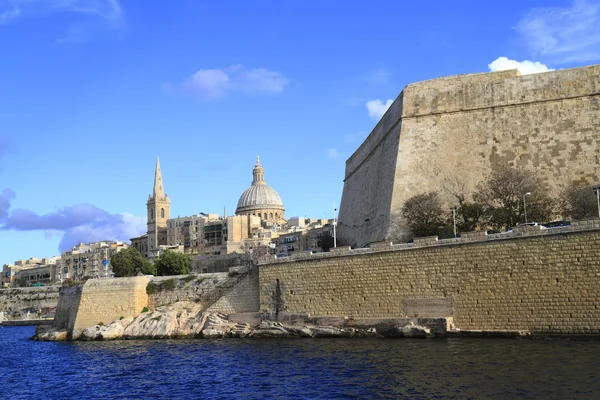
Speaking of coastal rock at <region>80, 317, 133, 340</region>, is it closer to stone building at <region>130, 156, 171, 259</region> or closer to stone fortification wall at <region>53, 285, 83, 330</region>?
stone fortification wall at <region>53, 285, 83, 330</region>

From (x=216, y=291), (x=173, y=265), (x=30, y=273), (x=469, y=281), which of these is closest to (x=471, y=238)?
(x=469, y=281)

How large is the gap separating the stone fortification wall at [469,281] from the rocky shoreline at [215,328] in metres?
0.58

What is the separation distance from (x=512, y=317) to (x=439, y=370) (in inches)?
240

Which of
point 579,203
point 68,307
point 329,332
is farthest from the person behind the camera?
point 68,307

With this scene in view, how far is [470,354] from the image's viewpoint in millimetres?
19984

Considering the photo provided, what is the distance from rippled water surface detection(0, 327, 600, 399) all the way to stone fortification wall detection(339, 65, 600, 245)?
422 inches

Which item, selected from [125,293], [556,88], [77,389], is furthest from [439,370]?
[125,293]

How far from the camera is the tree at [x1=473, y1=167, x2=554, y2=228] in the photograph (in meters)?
28.8

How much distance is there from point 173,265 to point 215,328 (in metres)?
13.7

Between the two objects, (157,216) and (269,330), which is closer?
(269,330)

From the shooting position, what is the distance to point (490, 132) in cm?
3250

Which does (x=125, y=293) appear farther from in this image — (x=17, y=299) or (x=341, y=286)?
(x=17, y=299)

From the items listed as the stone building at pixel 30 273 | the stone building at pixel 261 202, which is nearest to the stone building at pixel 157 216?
the stone building at pixel 261 202

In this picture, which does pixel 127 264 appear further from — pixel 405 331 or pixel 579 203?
pixel 579 203
